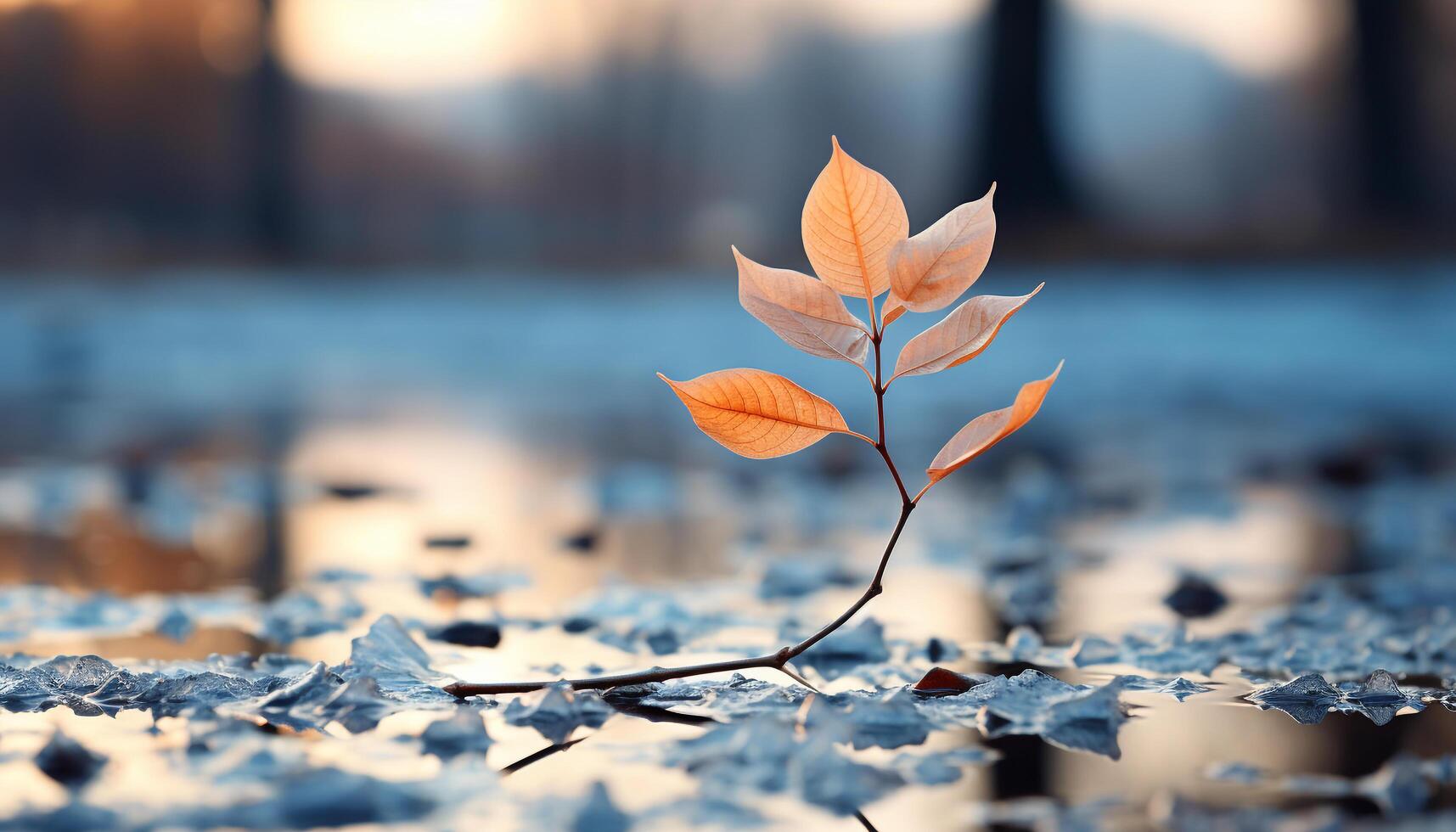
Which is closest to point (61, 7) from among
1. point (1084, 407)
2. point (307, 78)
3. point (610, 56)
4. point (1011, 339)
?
point (307, 78)

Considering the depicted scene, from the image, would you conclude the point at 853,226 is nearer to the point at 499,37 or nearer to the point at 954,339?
the point at 954,339

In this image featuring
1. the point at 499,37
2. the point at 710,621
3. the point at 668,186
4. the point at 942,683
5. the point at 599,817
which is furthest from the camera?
the point at 668,186

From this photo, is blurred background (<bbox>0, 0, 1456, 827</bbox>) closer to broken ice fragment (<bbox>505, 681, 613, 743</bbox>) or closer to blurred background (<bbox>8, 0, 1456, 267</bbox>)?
blurred background (<bbox>8, 0, 1456, 267</bbox>)

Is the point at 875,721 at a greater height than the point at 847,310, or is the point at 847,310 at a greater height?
the point at 847,310

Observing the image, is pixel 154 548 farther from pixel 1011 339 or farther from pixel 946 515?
pixel 1011 339

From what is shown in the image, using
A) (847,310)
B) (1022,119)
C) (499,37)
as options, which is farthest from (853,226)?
(499,37)

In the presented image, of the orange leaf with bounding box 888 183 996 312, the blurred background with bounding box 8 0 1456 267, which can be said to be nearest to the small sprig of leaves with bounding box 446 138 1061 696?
the orange leaf with bounding box 888 183 996 312
